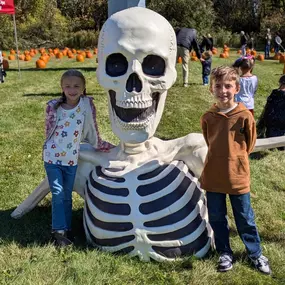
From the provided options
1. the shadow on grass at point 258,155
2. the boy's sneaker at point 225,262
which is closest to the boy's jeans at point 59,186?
the boy's sneaker at point 225,262

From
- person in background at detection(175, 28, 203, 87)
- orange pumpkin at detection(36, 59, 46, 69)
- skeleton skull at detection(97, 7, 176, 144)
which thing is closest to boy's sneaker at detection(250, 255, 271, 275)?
skeleton skull at detection(97, 7, 176, 144)

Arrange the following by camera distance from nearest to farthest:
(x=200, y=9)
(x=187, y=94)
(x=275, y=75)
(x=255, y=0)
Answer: (x=187, y=94) → (x=275, y=75) → (x=200, y=9) → (x=255, y=0)

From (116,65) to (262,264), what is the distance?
→ 172 centimetres

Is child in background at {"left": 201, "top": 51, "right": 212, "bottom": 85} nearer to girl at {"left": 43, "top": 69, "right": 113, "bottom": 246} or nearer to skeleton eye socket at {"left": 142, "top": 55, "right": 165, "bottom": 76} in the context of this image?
Answer: girl at {"left": 43, "top": 69, "right": 113, "bottom": 246}

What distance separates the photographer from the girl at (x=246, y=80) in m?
5.98

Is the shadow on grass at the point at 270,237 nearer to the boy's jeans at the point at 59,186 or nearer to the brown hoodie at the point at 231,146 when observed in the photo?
the brown hoodie at the point at 231,146

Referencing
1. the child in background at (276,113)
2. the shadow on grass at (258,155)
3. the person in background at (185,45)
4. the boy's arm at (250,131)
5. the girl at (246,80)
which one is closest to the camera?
the boy's arm at (250,131)

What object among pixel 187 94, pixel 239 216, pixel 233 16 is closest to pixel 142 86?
pixel 239 216

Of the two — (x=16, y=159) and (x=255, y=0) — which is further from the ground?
(x=255, y=0)

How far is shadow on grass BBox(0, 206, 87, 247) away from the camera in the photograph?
366 centimetres

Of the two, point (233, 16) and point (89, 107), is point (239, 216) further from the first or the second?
point (233, 16)

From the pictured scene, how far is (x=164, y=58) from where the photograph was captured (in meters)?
3.22

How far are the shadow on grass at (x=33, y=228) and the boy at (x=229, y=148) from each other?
3.76 ft

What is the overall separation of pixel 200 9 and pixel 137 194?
70.7 feet
